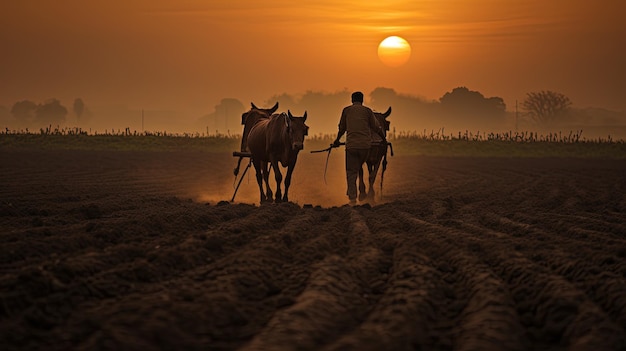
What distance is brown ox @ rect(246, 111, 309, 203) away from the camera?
47.4 feet

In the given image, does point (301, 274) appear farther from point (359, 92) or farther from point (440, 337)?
point (359, 92)

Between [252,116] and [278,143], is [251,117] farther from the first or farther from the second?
[278,143]

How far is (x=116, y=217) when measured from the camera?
431 inches

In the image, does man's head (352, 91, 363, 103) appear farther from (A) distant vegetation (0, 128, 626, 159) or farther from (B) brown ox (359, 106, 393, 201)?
(A) distant vegetation (0, 128, 626, 159)

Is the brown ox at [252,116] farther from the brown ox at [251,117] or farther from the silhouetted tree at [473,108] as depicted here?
the silhouetted tree at [473,108]

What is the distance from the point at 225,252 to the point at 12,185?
1239 cm

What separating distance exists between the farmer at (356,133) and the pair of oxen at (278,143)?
84cm

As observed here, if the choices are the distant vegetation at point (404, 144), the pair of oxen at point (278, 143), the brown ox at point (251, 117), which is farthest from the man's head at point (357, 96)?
the distant vegetation at point (404, 144)

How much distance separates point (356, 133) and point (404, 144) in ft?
120

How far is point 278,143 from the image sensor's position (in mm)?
15156

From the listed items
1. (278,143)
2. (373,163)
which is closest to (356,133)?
(278,143)

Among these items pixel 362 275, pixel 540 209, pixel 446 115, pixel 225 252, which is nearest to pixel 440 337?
pixel 362 275

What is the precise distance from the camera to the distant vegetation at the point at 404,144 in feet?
147

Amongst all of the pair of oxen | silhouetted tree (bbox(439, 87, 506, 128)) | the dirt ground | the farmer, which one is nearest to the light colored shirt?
the farmer
